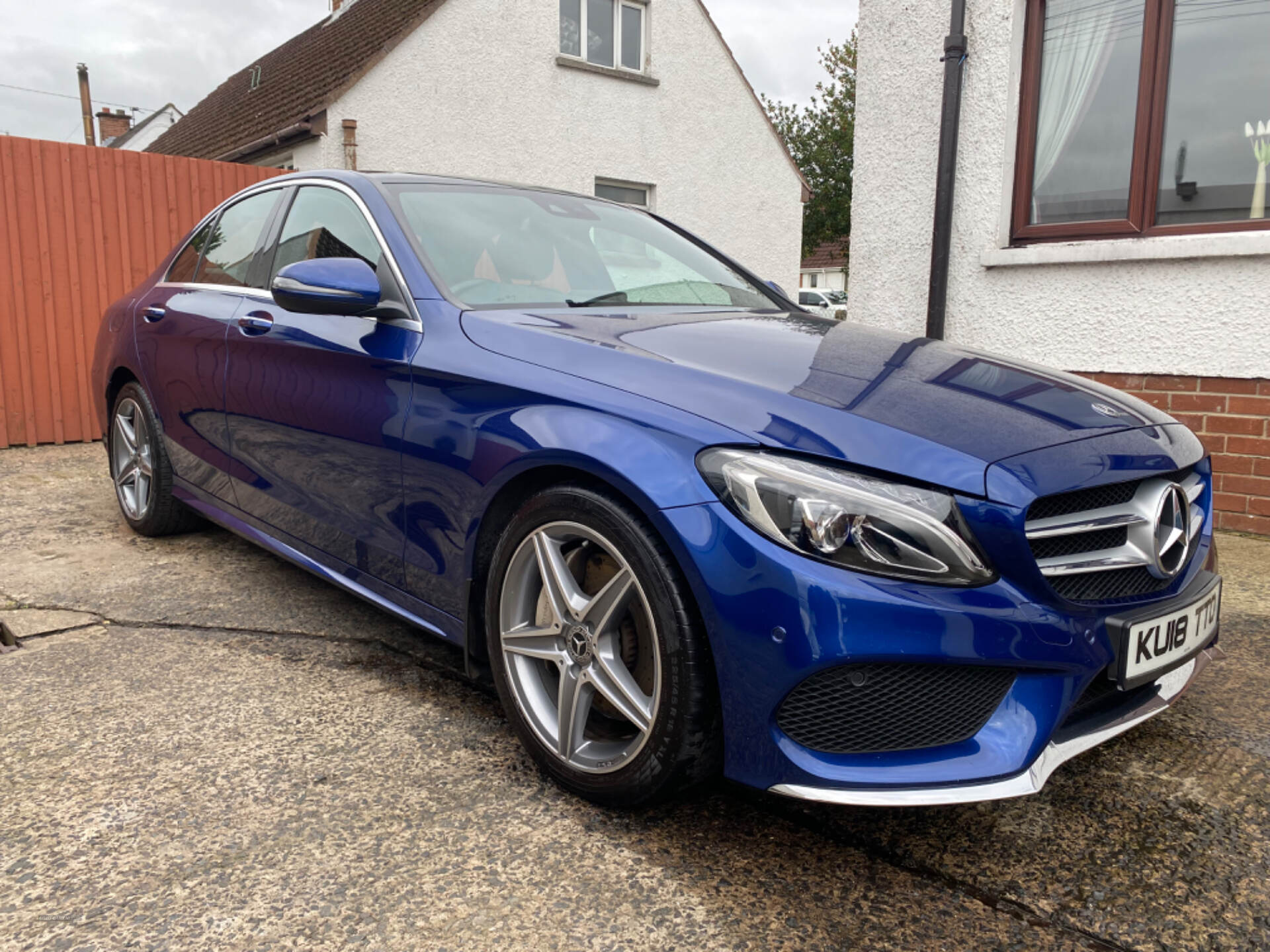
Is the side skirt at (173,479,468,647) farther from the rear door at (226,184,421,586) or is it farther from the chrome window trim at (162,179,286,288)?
the chrome window trim at (162,179,286,288)

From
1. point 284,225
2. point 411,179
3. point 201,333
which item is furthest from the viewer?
point 201,333

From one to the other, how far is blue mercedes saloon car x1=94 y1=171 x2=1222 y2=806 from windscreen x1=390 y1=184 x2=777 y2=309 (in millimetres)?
15

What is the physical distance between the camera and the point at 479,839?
202cm

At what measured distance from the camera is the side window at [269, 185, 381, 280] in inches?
116

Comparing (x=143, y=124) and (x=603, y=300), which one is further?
(x=143, y=124)

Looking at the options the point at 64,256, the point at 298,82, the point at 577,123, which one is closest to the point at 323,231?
the point at 64,256

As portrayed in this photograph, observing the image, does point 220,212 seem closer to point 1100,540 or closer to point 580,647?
point 580,647

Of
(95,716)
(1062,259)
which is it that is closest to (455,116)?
(1062,259)

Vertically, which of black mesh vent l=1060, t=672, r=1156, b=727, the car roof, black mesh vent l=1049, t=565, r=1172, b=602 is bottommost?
black mesh vent l=1060, t=672, r=1156, b=727

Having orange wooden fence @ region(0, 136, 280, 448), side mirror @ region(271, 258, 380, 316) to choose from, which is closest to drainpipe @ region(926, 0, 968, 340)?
side mirror @ region(271, 258, 380, 316)

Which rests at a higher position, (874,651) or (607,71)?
(607,71)

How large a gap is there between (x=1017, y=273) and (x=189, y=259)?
4.18 meters

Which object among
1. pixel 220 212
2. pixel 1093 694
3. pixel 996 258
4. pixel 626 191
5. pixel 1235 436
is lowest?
pixel 1093 694

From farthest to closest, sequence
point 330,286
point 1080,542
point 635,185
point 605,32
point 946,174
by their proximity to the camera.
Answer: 1. point 635,185
2. point 605,32
3. point 946,174
4. point 330,286
5. point 1080,542
